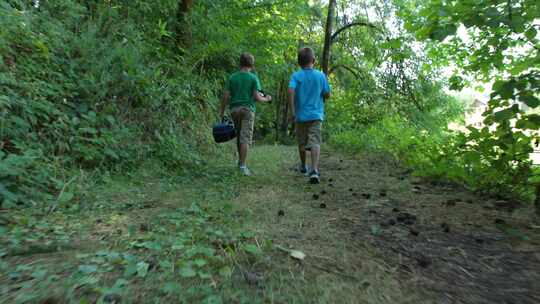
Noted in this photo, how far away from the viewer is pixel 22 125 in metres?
3.71

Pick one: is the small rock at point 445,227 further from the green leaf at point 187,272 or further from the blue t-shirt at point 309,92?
the blue t-shirt at point 309,92

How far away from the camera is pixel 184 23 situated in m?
8.00

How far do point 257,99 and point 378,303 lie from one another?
14.6 ft

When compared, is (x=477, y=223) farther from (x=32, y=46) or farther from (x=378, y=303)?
(x=32, y=46)

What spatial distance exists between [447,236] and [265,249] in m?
1.56

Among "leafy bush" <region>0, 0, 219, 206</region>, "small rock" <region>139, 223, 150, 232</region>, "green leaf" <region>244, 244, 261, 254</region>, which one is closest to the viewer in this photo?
"green leaf" <region>244, 244, 261, 254</region>

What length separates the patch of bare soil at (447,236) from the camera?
2072mm

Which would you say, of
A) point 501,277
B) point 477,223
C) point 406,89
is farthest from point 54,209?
point 406,89

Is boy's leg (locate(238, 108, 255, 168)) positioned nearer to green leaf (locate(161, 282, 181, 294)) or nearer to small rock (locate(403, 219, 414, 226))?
small rock (locate(403, 219, 414, 226))

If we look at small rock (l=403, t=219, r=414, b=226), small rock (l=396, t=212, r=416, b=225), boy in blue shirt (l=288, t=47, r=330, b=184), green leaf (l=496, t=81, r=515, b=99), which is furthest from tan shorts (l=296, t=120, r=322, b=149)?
green leaf (l=496, t=81, r=515, b=99)

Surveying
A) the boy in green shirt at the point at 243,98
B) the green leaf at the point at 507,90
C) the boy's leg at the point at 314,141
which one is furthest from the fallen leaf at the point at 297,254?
the boy in green shirt at the point at 243,98

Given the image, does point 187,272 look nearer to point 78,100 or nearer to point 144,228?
point 144,228

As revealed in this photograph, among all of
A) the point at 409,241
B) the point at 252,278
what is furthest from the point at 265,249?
the point at 409,241

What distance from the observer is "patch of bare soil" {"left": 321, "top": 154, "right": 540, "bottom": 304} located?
207 centimetres
